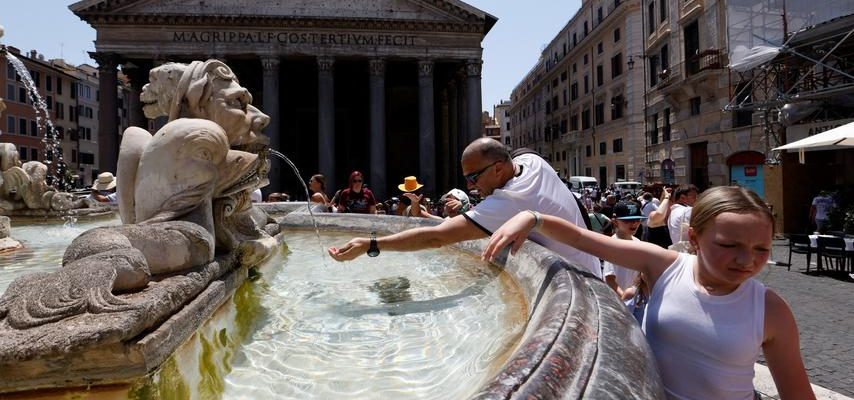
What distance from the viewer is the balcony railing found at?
66.8 ft

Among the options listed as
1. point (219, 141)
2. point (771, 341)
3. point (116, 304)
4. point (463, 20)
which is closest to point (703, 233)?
point (771, 341)

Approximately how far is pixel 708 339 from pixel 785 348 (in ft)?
0.63

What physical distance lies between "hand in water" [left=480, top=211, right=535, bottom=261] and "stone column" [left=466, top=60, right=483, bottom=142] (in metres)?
25.9

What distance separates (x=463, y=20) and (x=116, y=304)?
27.9 m

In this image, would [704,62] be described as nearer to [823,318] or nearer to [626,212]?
[823,318]

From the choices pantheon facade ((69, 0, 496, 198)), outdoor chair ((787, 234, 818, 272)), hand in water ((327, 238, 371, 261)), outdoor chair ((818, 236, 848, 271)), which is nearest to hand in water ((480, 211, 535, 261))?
hand in water ((327, 238, 371, 261))

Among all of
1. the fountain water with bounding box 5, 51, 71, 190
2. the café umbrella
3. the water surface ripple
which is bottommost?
the water surface ripple

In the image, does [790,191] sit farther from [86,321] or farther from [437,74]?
[437,74]

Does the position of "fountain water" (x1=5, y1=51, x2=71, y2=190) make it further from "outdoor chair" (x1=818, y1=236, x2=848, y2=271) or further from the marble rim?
"outdoor chair" (x1=818, y1=236, x2=848, y2=271)

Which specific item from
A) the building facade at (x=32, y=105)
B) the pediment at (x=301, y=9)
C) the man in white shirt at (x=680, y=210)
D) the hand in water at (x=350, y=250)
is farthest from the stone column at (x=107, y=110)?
the hand in water at (x=350, y=250)

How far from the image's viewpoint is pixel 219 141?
2.61 meters

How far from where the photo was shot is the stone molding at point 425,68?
2752 cm

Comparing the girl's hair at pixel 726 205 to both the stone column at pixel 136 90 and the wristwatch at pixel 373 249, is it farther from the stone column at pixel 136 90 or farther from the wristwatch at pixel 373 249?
the stone column at pixel 136 90

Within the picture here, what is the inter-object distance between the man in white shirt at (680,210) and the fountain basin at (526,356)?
4060 mm
